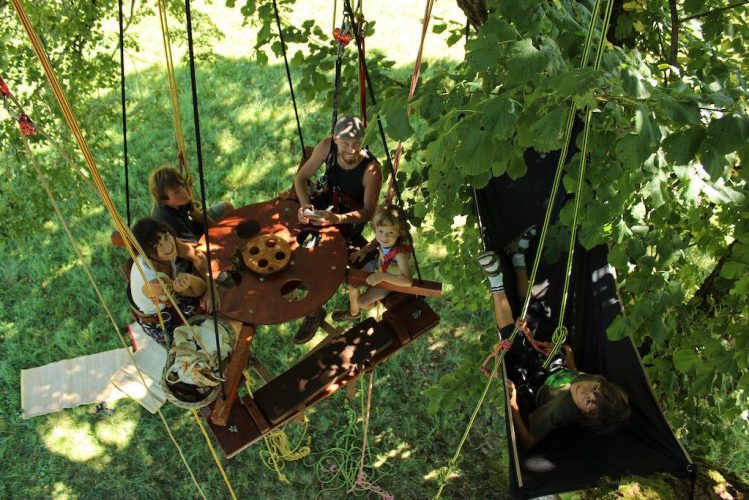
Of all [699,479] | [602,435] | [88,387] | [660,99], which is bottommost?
[699,479]

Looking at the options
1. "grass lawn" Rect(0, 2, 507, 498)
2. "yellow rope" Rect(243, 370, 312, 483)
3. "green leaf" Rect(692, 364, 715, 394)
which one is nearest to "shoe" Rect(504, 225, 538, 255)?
"grass lawn" Rect(0, 2, 507, 498)

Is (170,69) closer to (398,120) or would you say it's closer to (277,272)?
(277,272)

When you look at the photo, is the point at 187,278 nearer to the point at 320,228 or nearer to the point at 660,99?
the point at 320,228

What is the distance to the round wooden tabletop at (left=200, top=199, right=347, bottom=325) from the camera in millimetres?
2693

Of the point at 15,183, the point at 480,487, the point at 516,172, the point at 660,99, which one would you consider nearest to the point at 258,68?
the point at 15,183

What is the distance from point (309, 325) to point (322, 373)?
1416mm

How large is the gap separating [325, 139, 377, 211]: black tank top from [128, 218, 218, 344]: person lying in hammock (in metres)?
0.74

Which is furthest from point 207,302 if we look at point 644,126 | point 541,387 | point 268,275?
point 644,126

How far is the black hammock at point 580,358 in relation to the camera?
2.45 metres

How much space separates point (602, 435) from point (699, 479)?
71 centimetres

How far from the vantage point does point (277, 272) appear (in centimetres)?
283

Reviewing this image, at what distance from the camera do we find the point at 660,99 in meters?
1.70

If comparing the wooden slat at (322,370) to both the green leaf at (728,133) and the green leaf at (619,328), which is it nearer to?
the green leaf at (619,328)

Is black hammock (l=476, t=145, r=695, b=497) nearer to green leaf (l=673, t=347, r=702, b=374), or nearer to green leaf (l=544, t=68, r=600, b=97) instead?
green leaf (l=673, t=347, r=702, b=374)
